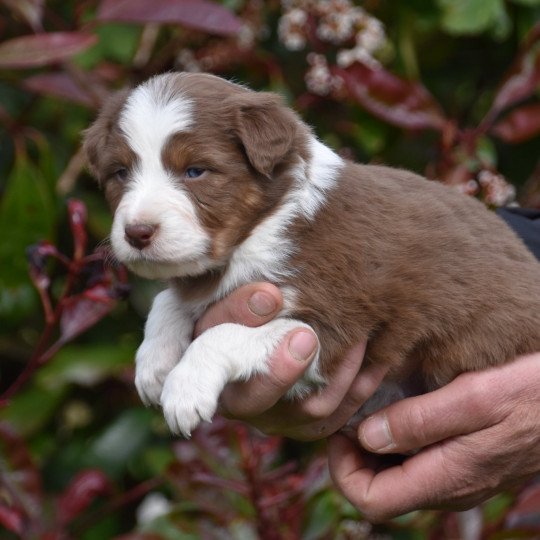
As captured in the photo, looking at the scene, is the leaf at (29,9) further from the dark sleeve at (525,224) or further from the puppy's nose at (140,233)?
the dark sleeve at (525,224)

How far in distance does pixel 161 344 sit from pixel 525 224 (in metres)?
1.65

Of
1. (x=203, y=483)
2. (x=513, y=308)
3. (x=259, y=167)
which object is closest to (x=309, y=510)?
(x=203, y=483)

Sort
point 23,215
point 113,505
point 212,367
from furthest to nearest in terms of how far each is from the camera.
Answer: point 113,505, point 23,215, point 212,367

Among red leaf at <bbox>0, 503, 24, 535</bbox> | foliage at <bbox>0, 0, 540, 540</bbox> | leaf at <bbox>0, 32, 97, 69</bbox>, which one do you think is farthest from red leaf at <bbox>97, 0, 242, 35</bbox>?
red leaf at <bbox>0, 503, 24, 535</bbox>

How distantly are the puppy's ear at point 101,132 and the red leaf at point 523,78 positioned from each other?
6.49 ft

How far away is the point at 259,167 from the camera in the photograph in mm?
3285

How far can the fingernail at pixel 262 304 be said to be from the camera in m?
3.34

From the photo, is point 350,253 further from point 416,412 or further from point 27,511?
point 27,511

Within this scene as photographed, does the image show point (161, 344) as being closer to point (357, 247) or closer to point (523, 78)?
point (357, 247)

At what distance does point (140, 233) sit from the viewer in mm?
3143

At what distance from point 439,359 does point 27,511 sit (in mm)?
1779

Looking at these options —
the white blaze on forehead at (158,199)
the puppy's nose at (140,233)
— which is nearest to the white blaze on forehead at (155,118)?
the white blaze on forehead at (158,199)

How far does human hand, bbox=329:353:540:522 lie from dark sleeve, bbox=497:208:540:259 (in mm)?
819

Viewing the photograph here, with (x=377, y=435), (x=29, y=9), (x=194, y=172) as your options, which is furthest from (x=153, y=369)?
(x=29, y=9)
